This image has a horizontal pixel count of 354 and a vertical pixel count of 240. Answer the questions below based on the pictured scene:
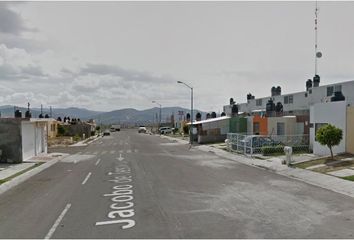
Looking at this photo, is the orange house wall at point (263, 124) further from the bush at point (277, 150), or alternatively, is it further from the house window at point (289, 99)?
the house window at point (289, 99)

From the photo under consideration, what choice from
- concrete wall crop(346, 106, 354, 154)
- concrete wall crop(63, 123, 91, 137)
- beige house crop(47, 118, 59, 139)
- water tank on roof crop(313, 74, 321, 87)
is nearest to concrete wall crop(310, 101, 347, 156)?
concrete wall crop(346, 106, 354, 154)

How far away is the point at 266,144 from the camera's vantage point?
29969mm

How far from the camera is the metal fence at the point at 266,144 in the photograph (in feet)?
95.8

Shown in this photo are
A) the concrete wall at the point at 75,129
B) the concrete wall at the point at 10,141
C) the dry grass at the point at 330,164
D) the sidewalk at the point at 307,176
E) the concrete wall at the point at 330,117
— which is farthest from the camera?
the concrete wall at the point at 75,129

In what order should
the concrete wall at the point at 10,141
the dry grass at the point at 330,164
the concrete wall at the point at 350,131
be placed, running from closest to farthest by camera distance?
the dry grass at the point at 330,164, the concrete wall at the point at 350,131, the concrete wall at the point at 10,141

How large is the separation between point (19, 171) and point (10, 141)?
578 centimetres

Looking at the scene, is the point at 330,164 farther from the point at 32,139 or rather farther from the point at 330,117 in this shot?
the point at 32,139

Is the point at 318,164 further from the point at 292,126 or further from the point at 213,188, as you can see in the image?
the point at 292,126

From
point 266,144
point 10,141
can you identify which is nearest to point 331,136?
point 266,144

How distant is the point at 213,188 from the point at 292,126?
77.3 feet

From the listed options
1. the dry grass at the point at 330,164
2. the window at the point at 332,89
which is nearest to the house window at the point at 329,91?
the window at the point at 332,89

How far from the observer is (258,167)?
22859 millimetres

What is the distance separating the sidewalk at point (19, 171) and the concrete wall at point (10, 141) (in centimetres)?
90

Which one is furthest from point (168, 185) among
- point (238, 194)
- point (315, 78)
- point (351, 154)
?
point (315, 78)
